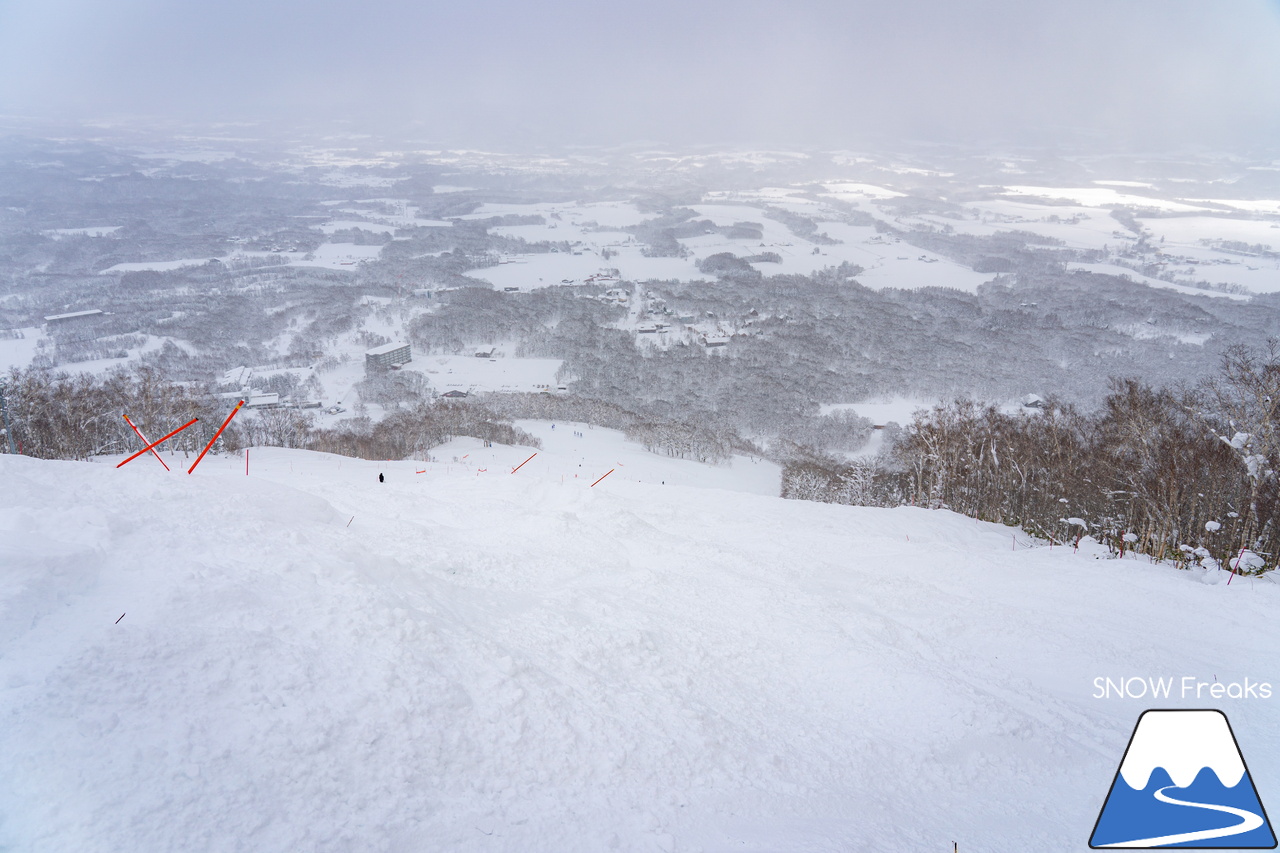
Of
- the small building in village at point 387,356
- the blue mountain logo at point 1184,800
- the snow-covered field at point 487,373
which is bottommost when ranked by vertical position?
the snow-covered field at point 487,373

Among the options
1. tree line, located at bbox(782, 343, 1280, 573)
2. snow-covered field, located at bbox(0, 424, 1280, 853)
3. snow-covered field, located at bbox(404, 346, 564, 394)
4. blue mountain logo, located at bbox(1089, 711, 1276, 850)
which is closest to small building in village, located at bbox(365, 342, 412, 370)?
snow-covered field, located at bbox(404, 346, 564, 394)

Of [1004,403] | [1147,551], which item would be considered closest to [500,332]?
[1004,403]

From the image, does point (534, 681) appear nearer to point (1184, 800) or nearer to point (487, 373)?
point (1184, 800)

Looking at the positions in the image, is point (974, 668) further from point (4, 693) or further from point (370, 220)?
point (370, 220)

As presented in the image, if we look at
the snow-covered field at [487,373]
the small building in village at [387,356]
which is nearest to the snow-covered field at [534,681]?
the snow-covered field at [487,373]

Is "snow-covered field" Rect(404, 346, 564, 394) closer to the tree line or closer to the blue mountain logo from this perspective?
the tree line

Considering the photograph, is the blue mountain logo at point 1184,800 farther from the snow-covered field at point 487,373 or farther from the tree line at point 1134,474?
the snow-covered field at point 487,373
